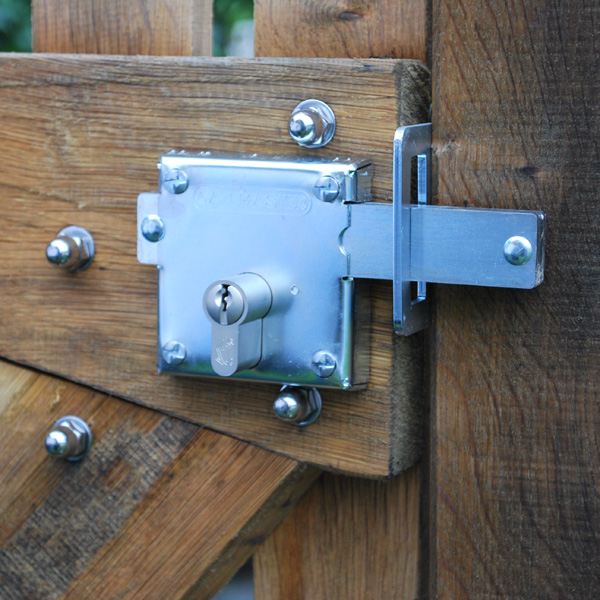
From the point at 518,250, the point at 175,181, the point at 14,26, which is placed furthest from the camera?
the point at 14,26

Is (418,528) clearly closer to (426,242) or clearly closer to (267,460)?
(267,460)

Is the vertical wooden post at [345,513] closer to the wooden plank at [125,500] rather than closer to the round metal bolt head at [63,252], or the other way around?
the wooden plank at [125,500]

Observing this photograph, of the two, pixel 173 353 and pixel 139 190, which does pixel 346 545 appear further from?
pixel 139 190

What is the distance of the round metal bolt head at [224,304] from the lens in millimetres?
672

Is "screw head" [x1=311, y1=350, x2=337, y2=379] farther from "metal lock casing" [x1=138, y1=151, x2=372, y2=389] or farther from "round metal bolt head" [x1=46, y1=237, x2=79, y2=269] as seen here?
"round metal bolt head" [x1=46, y1=237, x2=79, y2=269]

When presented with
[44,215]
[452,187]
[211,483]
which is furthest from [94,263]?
[452,187]

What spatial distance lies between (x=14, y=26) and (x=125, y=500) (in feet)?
9.33

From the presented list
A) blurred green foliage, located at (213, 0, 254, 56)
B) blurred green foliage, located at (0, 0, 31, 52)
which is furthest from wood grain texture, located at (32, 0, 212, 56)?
blurred green foliage, located at (213, 0, 254, 56)

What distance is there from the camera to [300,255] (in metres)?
0.70

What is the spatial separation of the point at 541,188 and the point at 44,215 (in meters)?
0.43

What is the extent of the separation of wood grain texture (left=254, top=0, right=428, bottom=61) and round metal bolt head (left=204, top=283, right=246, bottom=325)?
22cm

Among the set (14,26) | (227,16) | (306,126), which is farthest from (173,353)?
(227,16)

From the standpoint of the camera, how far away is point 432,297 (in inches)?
28.0

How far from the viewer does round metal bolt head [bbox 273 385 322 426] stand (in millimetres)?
723
